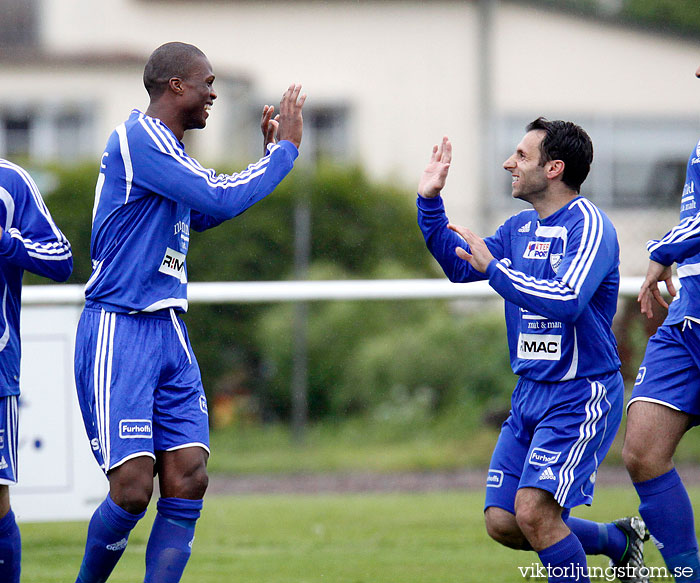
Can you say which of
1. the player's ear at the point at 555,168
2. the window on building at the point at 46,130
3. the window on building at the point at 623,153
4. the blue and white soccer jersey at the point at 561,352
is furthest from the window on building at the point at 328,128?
the blue and white soccer jersey at the point at 561,352

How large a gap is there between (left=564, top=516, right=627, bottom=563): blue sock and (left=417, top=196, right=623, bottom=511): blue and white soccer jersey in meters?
0.64

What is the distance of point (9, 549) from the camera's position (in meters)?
4.41

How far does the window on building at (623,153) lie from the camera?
52.4 feet

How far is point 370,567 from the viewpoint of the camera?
18.9 ft

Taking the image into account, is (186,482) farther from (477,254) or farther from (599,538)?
(599,538)

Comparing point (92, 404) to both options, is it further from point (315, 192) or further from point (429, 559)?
point (315, 192)

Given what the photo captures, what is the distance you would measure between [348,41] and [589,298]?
13767 millimetres

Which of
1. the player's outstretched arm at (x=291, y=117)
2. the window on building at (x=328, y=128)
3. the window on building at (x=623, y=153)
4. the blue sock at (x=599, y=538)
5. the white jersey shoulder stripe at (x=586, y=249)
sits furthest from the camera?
the window on building at (x=328, y=128)

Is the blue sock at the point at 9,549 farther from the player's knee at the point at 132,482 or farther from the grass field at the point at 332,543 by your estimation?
the grass field at the point at 332,543

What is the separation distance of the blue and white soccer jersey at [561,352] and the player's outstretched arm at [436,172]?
0.43 m

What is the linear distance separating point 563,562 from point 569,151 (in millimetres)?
1689

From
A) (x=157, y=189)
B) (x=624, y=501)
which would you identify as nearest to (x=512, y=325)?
(x=157, y=189)

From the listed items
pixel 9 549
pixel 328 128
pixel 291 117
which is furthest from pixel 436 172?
pixel 328 128

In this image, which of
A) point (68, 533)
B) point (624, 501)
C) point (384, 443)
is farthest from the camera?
point (384, 443)
